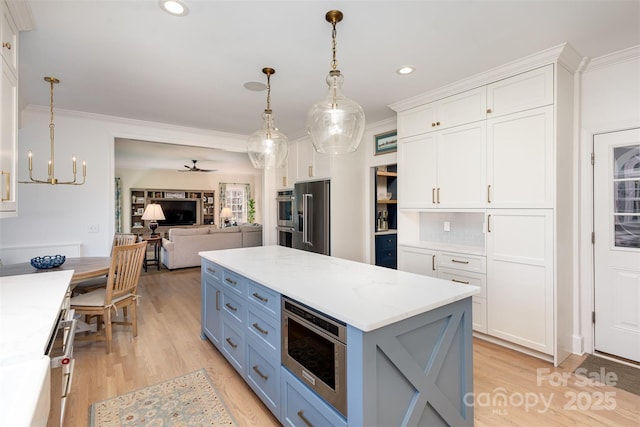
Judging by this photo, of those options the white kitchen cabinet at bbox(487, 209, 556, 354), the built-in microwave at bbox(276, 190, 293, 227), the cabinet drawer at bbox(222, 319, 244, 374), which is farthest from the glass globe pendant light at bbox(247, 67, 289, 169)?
the built-in microwave at bbox(276, 190, 293, 227)

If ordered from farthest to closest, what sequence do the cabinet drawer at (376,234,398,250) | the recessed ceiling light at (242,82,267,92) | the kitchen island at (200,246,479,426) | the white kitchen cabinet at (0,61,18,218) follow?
the cabinet drawer at (376,234,398,250), the recessed ceiling light at (242,82,267,92), the white kitchen cabinet at (0,61,18,218), the kitchen island at (200,246,479,426)

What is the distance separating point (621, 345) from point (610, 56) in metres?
2.38

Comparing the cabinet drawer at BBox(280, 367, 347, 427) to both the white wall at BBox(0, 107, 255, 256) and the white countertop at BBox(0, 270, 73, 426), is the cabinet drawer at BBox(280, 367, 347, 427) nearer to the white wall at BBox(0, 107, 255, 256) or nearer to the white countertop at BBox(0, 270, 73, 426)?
the white countertop at BBox(0, 270, 73, 426)

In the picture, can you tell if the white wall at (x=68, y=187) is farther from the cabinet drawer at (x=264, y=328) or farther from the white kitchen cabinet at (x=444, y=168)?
the white kitchen cabinet at (x=444, y=168)

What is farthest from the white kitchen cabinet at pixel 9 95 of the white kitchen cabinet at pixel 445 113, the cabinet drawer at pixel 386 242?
the cabinet drawer at pixel 386 242

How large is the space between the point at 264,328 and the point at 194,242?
5.01m

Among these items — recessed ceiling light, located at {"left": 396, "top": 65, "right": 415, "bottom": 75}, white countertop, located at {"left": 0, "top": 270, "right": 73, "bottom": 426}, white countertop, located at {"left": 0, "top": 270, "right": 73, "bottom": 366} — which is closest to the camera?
white countertop, located at {"left": 0, "top": 270, "right": 73, "bottom": 426}

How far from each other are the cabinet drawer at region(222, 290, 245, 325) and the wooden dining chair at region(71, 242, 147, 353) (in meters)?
1.13

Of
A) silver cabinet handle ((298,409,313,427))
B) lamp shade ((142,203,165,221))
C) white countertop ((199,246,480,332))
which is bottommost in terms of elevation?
silver cabinet handle ((298,409,313,427))

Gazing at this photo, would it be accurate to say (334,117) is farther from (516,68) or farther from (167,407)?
(167,407)

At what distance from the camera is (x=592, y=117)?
8.70 ft

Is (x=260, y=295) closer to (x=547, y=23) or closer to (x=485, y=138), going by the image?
(x=485, y=138)

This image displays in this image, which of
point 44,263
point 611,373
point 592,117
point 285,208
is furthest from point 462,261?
point 44,263

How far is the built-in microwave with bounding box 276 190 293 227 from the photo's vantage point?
17.8ft
